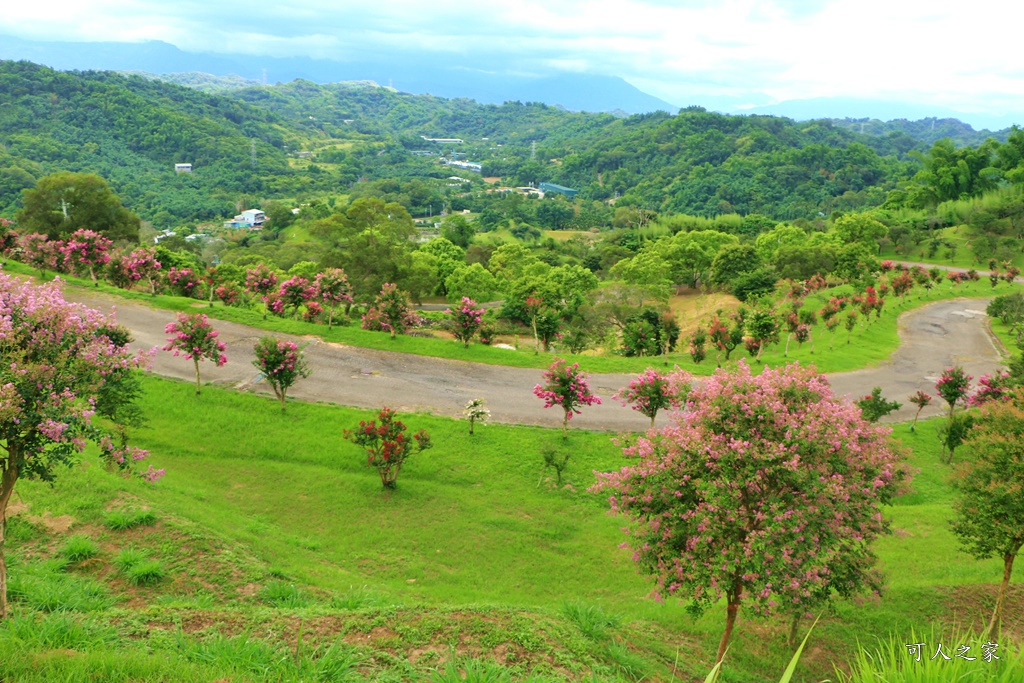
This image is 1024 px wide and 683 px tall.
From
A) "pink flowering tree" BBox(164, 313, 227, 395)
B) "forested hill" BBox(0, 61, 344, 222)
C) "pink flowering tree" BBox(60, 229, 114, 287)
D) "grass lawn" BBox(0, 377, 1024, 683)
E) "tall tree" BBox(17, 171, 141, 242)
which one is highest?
"forested hill" BBox(0, 61, 344, 222)

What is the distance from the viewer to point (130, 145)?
11606cm

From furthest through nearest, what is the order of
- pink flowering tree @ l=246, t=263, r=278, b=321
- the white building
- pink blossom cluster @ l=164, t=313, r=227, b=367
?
the white building, pink flowering tree @ l=246, t=263, r=278, b=321, pink blossom cluster @ l=164, t=313, r=227, b=367

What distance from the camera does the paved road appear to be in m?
19.2

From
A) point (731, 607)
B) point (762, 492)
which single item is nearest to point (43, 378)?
point (762, 492)

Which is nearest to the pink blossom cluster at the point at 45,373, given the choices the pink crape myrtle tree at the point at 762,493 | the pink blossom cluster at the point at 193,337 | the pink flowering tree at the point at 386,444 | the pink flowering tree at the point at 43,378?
the pink flowering tree at the point at 43,378

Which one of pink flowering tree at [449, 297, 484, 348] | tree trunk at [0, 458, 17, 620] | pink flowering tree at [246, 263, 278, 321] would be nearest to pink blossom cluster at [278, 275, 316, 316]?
pink flowering tree at [246, 263, 278, 321]

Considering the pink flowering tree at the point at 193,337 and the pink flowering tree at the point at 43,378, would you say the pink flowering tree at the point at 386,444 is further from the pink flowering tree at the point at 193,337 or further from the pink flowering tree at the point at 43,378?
the pink flowering tree at the point at 43,378

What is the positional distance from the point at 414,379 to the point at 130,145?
123457 millimetres

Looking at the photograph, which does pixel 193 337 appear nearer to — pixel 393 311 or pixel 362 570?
pixel 393 311

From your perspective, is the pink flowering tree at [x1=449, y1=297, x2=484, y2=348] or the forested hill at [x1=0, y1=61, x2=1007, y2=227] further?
the forested hill at [x1=0, y1=61, x2=1007, y2=227]

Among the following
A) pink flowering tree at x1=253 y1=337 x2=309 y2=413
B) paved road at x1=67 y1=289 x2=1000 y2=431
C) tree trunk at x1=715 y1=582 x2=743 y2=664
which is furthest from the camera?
paved road at x1=67 y1=289 x2=1000 y2=431

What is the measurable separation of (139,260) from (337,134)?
618 feet

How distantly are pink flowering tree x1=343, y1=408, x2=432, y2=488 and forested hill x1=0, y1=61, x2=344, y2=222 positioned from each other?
90.5m

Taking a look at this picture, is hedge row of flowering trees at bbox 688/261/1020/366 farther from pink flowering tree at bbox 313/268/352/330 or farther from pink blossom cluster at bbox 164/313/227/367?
pink blossom cluster at bbox 164/313/227/367
